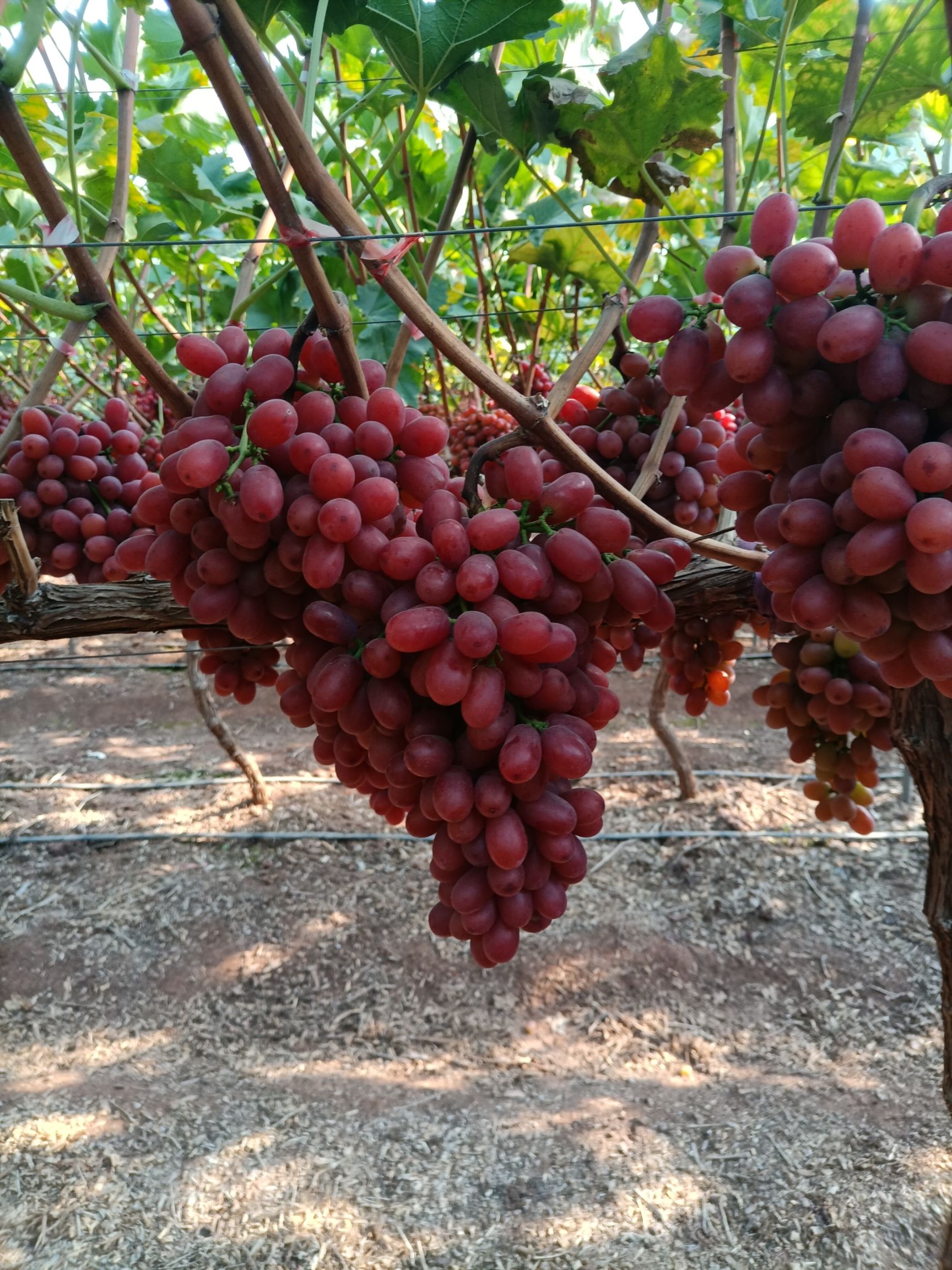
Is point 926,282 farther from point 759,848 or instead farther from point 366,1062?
point 759,848

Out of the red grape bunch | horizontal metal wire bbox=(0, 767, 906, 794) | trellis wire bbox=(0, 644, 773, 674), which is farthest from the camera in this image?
horizontal metal wire bbox=(0, 767, 906, 794)

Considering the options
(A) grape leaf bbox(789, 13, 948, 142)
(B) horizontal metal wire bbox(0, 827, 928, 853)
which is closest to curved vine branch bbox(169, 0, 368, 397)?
(A) grape leaf bbox(789, 13, 948, 142)

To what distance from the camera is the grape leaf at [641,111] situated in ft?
3.25

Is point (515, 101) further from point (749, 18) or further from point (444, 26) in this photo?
point (749, 18)

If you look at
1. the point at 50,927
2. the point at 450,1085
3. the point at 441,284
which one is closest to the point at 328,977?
the point at 450,1085

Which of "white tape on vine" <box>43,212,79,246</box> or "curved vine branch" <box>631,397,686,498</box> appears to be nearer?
"white tape on vine" <box>43,212,79,246</box>

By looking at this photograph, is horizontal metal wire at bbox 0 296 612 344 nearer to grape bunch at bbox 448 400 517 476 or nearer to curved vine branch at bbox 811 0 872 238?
grape bunch at bbox 448 400 517 476

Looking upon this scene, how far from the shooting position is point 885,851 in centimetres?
359

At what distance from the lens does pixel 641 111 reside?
104 cm

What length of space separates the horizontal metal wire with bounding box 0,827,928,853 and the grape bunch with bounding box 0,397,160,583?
7.94 feet

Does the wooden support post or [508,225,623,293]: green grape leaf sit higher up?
[508,225,623,293]: green grape leaf

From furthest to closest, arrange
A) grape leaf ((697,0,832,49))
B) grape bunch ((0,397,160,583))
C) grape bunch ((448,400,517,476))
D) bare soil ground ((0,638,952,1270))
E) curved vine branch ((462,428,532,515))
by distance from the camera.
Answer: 1. grape bunch ((448,400,517,476))
2. bare soil ground ((0,638,952,1270))
3. grape bunch ((0,397,160,583))
4. grape leaf ((697,0,832,49))
5. curved vine branch ((462,428,532,515))

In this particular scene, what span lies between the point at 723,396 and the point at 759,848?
3.27m

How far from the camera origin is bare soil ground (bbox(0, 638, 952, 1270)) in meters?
1.99
